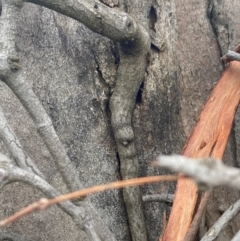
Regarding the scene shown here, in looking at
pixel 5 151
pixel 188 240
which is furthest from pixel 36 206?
pixel 5 151

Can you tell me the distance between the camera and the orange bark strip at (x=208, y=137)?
0.91 m

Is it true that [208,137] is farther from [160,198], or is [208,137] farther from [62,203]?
[62,203]

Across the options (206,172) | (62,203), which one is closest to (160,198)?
(62,203)

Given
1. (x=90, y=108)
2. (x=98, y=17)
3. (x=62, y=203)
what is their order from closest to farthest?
(x=62, y=203) < (x=98, y=17) < (x=90, y=108)

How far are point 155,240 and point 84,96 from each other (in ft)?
1.08

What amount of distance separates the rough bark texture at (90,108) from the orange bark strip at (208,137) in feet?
0.43

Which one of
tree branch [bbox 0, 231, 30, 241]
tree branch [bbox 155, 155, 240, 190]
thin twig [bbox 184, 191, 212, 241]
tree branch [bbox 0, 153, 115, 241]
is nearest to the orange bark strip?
thin twig [bbox 184, 191, 212, 241]

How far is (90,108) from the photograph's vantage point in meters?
1.08

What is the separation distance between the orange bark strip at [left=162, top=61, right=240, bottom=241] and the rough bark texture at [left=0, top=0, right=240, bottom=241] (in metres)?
0.13

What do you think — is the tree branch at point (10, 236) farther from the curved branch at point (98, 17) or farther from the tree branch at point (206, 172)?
the tree branch at point (206, 172)

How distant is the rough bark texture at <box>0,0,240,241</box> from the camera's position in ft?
Result: 3.50

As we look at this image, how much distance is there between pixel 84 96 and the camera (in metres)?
1.08

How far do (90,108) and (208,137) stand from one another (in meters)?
0.24

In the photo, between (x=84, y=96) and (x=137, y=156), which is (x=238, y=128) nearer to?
(x=137, y=156)
